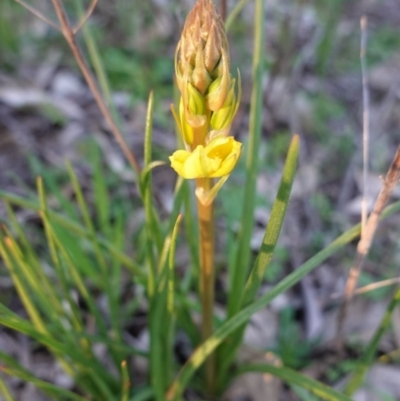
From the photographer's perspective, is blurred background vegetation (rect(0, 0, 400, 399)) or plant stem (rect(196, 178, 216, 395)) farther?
blurred background vegetation (rect(0, 0, 400, 399))

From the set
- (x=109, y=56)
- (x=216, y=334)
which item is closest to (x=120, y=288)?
(x=216, y=334)

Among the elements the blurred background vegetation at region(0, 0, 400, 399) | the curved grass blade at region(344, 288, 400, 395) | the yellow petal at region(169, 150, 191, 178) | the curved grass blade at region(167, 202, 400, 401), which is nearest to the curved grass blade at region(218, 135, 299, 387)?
the curved grass blade at region(167, 202, 400, 401)

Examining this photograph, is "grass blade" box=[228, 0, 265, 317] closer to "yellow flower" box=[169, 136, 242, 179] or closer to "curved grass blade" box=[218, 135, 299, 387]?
"curved grass blade" box=[218, 135, 299, 387]

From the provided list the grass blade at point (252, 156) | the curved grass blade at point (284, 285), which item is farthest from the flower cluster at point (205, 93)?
the grass blade at point (252, 156)

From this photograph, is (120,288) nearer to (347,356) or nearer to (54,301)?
(54,301)

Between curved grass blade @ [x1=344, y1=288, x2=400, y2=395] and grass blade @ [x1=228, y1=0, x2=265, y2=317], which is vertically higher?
grass blade @ [x1=228, y1=0, x2=265, y2=317]

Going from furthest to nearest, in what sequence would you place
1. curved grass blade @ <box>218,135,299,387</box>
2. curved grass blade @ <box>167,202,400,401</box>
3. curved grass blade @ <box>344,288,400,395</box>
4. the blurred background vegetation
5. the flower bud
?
1. the blurred background vegetation
2. curved grass blade @ <box>344,288,400,395</box>
3. curved grass blade @ <box>167,202,400,401</box>
4. curved grass blade @ <box>218,135,299,387</box>
5. the flower bud

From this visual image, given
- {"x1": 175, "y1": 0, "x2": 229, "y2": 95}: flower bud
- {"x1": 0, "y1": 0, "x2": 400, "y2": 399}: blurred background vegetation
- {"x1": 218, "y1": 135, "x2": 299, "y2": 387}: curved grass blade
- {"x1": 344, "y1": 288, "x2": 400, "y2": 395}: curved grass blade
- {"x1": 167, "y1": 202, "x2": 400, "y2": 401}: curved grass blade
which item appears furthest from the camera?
{"x1": 0, "y1": 0, "x2": 400, "y2": 399}: blurred background vegetation

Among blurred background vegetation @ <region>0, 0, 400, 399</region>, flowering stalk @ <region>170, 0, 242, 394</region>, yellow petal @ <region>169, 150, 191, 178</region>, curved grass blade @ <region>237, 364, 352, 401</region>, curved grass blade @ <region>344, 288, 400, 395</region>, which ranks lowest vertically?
curved grass blade @ <region>237, 364, 352, 401</region>

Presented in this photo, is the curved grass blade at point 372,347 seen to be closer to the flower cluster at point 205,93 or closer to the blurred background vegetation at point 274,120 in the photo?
the blurred background vegetation at point 274,120
